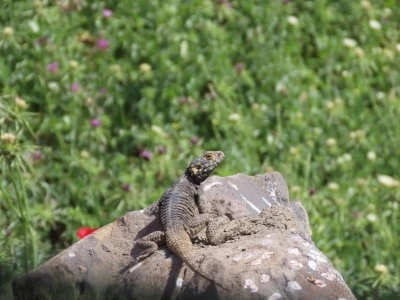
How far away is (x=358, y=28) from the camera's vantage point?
31.2ft

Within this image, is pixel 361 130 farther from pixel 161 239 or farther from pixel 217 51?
pixel 161 239

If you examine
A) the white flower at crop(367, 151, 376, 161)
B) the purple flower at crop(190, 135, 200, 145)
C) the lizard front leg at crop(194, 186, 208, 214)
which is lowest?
the white flower at crop(367, 151, 376, 161)

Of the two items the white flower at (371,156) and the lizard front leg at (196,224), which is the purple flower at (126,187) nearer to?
the white flower at (371,156)

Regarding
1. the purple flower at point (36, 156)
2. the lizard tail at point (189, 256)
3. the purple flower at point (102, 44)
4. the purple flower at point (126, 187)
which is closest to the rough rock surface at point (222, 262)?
the lizard tail at point (189, 256)

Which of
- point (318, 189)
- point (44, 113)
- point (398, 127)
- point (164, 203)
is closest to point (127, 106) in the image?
point (44, 113)

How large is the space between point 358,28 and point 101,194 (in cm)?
333

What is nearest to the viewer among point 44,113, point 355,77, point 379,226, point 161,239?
point 161,239

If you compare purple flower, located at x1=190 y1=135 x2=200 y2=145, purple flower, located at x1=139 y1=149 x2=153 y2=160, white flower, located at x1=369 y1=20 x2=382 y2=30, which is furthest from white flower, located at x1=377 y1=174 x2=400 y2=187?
white flower, located at x1=369 y1=20 x2=382 y2=30

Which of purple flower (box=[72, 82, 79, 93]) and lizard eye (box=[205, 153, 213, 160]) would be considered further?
purple flower (box=[72, 82, 79, 93])

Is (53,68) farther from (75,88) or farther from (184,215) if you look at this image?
(184,215)

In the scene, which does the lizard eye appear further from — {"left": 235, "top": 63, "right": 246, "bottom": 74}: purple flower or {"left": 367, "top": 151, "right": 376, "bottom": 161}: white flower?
{"left": 235, "top": 63, "right": 246, "bottom": 74}: purple flower

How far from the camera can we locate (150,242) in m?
4.71

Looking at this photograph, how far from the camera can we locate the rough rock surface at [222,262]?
421 cm

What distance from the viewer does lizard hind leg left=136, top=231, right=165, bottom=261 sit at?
4.67 metres
